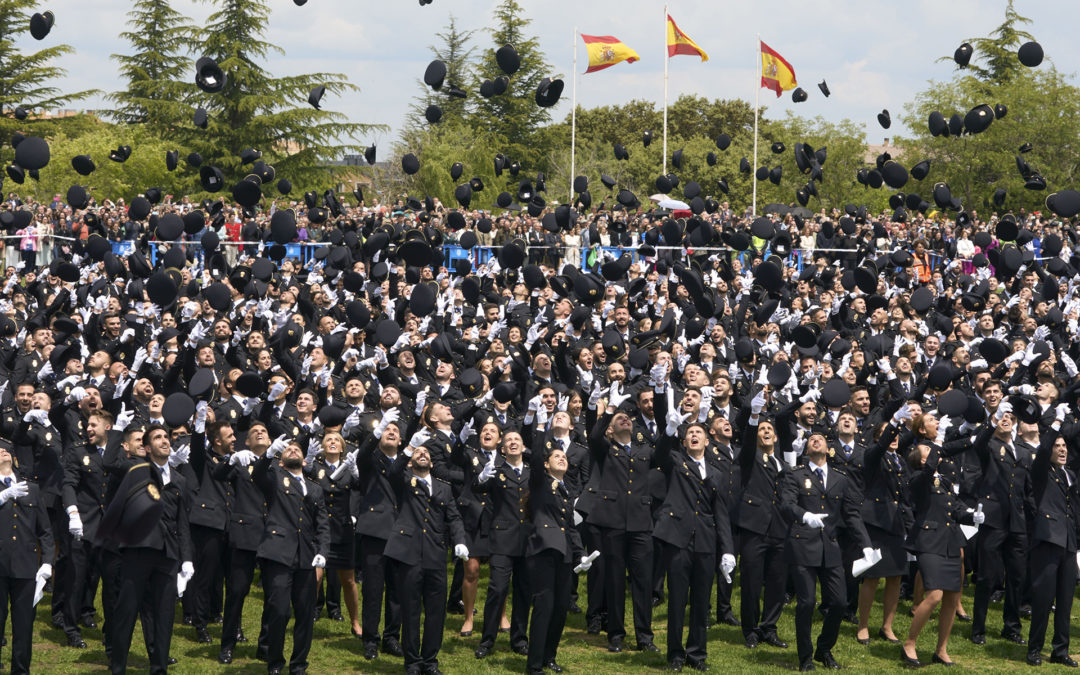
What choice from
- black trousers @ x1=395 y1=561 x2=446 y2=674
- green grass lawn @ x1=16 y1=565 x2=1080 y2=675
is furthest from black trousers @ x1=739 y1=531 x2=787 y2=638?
black trousers @ x1=395 y1=561 x2=446 y2=674

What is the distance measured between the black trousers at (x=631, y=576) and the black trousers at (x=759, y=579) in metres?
0.91

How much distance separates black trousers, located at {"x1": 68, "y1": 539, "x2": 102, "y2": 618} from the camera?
10961 mm

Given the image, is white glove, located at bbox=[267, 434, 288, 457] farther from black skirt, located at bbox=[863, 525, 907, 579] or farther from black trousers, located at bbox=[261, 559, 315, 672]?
black skirt, located at bbox=[863, 525, 907, 579]

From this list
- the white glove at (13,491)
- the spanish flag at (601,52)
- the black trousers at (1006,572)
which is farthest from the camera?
the spanish flag at (601,52)

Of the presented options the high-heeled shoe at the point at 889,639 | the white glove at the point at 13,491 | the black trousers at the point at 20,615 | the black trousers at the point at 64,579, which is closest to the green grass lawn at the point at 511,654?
the high-heeled shoe at the point at 889,639

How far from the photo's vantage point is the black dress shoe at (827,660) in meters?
10.7

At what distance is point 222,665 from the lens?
10.4 meters

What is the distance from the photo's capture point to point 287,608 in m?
9.91

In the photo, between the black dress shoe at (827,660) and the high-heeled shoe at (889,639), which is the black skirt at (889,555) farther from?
the black dress shoe at (827,660)

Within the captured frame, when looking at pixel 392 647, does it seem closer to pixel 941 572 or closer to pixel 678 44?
pixel 941 572

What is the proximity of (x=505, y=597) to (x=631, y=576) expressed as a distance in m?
1.12

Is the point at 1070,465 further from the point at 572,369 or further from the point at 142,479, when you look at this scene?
the point at 142,479

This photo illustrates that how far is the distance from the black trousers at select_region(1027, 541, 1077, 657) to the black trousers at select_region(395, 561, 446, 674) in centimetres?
508

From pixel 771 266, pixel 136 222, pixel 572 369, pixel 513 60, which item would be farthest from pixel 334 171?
pixel 572 369
